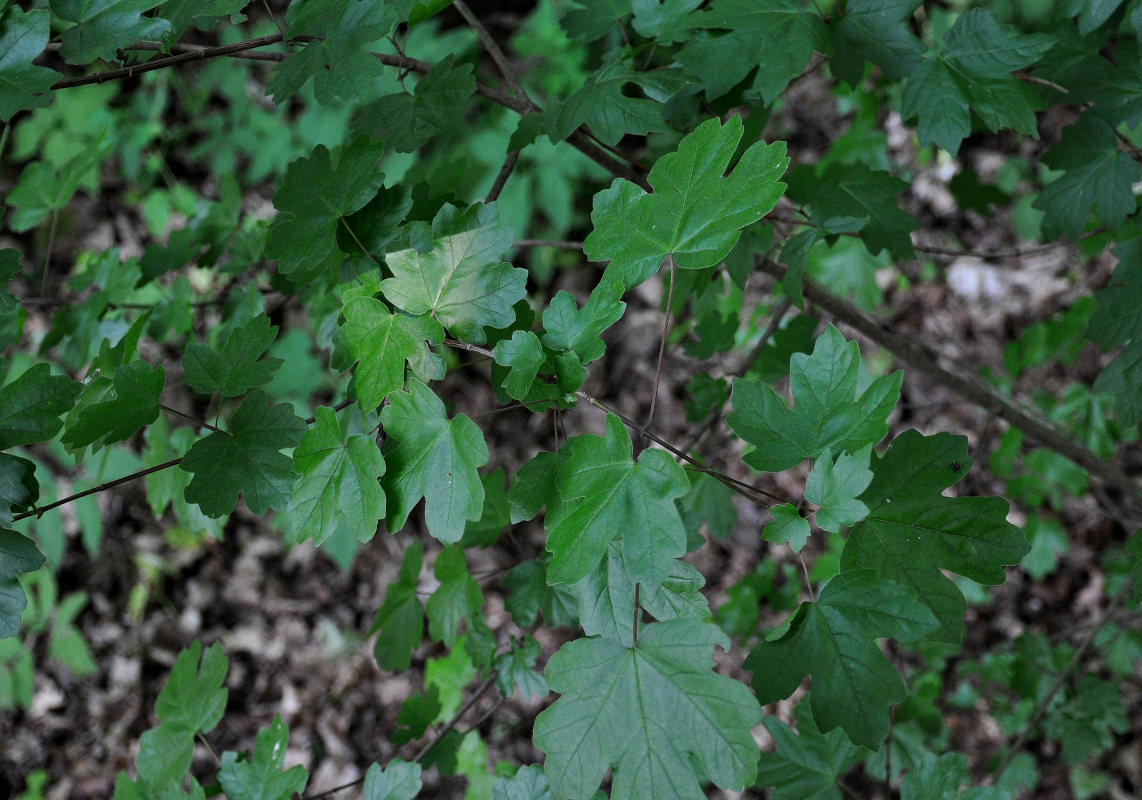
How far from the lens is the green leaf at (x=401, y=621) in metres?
1.47

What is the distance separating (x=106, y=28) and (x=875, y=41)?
1.07m

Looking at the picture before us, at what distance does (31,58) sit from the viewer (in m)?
1.00

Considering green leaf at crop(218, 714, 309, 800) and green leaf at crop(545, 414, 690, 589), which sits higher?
green leaf at crop(545, 414, 690, 589)

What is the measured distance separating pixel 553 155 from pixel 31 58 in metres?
2.43

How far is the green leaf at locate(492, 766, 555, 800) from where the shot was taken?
43.1 inches

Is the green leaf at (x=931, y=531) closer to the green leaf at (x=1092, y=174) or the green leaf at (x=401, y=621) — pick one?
the green leaf at (x=1092, y=174)

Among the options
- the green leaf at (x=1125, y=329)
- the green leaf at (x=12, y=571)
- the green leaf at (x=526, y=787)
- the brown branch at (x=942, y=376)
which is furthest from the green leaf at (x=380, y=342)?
the green leaf at (x=1125, y=329)

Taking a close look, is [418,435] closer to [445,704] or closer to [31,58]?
[31,58]

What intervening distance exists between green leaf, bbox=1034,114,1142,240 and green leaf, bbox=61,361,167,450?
144cm

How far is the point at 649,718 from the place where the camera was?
0.88 metres

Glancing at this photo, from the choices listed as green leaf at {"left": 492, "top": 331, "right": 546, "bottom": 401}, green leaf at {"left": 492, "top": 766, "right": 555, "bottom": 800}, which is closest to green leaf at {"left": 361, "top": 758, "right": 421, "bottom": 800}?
green leaf at {"left": 492, "top": 766, "right": 555, "bottom": 800}

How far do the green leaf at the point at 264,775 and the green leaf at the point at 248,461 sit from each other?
0.40 metres

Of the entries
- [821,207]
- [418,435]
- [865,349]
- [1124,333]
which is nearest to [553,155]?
[865,349]

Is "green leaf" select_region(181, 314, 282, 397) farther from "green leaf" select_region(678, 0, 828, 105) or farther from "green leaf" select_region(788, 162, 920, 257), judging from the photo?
"green leaf" select_region(788, 162, 920, 257)
